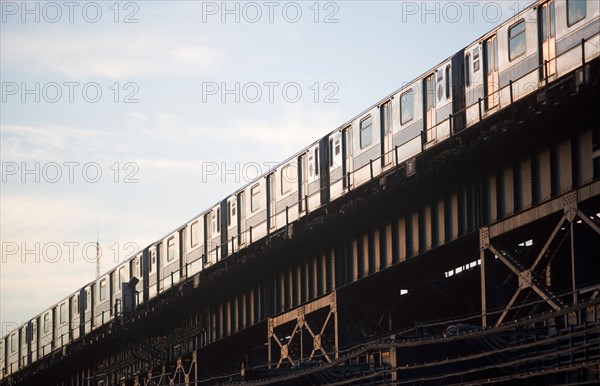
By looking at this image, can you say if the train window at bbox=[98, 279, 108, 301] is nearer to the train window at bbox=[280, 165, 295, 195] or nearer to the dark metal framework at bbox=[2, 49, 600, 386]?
the dark metal framework at bbox=[2, 49, 600, 386]

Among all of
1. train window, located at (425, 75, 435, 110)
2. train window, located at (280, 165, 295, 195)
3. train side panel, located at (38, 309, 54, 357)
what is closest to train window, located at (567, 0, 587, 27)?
train window, located at (425, 75, 435, 110)

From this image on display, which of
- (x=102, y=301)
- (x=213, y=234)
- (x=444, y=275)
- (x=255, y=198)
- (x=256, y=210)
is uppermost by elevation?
(x=255, y=198)

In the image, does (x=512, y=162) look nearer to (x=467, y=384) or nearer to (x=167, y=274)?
(x=467, y=384)

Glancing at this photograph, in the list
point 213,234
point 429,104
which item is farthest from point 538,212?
point 213,234

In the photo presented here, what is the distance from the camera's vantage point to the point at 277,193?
4994 centimetres

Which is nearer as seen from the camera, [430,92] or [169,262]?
[430,92]

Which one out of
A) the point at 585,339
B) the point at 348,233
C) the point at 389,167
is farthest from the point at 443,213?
the point at 585,339

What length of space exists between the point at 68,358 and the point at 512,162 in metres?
44.0

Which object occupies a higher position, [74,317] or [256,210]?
[256,210]

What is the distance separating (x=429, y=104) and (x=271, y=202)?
1235 cm

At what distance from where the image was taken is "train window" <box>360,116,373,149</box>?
142 feet

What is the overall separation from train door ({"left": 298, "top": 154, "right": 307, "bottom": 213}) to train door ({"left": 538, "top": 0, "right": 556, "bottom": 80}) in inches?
599

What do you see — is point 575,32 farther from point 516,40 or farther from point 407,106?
point 407,106

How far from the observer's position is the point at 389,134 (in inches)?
1645
